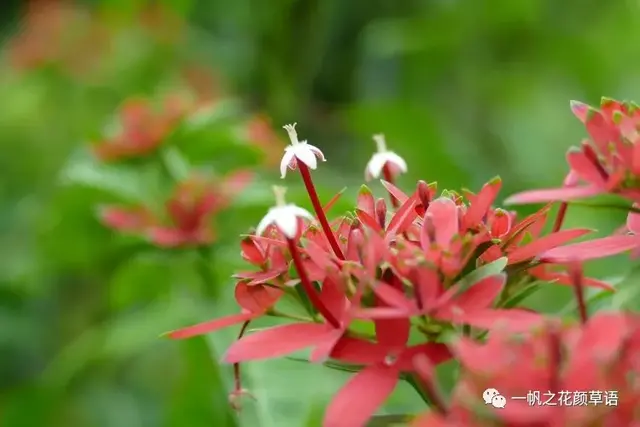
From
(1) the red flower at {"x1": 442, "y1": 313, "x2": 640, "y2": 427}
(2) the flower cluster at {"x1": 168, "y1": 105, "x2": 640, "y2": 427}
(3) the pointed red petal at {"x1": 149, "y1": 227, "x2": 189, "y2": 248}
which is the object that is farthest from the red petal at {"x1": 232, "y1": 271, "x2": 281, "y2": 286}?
(3) the pointed red petal at {"x1": 149, "y1": 227, "x2": 189, "y2": 248}

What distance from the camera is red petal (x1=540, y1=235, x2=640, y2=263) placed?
1.11ft

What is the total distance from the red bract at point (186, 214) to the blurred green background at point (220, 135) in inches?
0.8

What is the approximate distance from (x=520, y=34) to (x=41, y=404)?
0.84 metres

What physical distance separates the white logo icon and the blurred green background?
11.3 inches

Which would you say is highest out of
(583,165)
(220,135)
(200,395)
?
(220,135)

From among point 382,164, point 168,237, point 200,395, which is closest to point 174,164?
point 168,237

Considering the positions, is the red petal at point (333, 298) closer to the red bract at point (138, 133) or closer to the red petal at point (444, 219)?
the red petal at point (444, 219)

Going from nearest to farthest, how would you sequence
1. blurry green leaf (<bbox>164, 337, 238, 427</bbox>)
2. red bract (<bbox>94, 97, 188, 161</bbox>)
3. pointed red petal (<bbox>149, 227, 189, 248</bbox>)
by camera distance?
blurry green leaf (<bbox>164, 337, 238, 427</bbox>) < pointed red petal (<bbox>149, 227, 189, 248</bbox>) < red bract (<bbox>94, 97, 188, 161</bbox>)

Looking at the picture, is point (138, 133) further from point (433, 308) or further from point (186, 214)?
point (433, 308)

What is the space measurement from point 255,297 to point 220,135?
1.58 feet

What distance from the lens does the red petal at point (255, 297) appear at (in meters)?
0.35

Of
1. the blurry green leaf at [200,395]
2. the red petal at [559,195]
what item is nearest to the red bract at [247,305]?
the red petal at [559,195]

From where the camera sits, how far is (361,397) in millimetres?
297

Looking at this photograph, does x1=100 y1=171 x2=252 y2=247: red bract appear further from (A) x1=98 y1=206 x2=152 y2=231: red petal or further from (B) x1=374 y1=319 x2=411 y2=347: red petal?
(B) x1=374 y1=319 x2=411 y2=347: red petal
